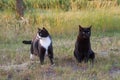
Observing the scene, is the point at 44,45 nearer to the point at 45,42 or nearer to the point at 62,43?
the point at 45,42

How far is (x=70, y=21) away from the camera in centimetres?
1369

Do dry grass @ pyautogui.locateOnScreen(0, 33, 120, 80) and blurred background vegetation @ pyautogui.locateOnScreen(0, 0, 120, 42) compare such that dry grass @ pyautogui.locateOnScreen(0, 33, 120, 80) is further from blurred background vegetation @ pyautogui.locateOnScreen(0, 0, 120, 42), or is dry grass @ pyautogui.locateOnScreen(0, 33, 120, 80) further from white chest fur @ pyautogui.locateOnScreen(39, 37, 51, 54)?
blurred background vegetation @ pyautogui.locateOnScreen(0, 0, 120, 42)

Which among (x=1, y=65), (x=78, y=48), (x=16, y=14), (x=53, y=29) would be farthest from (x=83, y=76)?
(x=16, y=14)

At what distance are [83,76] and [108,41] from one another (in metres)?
4.03

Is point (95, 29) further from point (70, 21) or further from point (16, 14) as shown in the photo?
point (16, 14)

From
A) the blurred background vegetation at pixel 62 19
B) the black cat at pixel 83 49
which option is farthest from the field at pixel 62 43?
the black cat at pixel 83 49

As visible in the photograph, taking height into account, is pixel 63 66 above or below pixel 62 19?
above

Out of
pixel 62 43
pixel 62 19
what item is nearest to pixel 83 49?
pixel 62 43

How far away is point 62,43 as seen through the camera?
10953 mm

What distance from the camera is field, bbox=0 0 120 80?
24.5 feet

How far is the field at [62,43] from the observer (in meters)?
7.47

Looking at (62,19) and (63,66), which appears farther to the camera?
(62,19)

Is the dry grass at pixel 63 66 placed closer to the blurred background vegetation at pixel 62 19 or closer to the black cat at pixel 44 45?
the black cat at pixel 44 45

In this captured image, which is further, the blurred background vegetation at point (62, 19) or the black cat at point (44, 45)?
the blurred background vegetation at point (62, 19)
